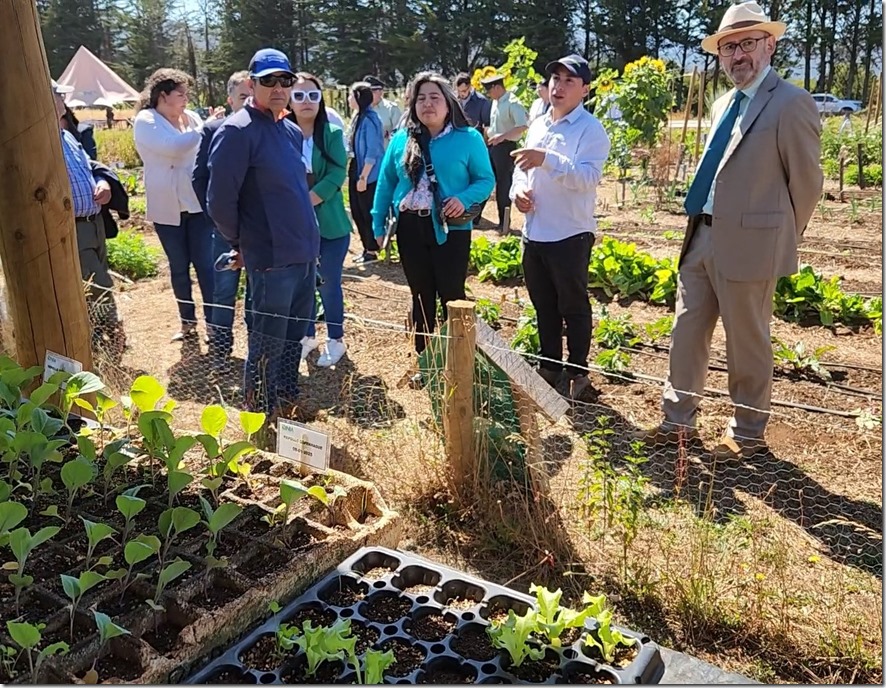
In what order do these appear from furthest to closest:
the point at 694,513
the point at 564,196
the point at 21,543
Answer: the point at 564,196 → the point at 694,513 → the point at 21,543

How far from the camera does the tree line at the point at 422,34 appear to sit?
35.6 meters

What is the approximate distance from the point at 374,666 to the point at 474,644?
10.9 inches

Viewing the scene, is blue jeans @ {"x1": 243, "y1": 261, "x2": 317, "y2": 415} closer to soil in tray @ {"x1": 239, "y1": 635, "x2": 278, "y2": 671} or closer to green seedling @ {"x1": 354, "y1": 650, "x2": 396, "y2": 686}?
soil in tray @ {"x1": 239, "y1": 635, "x2": 278, "y2": 671}

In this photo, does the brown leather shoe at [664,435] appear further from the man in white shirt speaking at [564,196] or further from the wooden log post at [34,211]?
the wooden log post at [34,211]

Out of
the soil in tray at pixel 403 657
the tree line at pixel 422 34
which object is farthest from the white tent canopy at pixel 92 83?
the soil in tray at pixel 403 657

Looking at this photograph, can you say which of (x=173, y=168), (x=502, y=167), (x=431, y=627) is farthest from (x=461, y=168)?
(x=502, y=167)

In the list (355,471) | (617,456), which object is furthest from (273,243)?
(617,456)

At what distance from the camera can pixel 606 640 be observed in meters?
1.55

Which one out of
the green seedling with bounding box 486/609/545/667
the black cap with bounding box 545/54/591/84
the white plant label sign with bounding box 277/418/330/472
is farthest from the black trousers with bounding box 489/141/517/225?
the green seedling with bounding box 486/609/545/667

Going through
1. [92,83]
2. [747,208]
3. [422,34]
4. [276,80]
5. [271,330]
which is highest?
[422,34]

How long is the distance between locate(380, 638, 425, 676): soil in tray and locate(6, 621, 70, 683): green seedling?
0.60 m

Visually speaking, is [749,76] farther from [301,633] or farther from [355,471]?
[301,633]

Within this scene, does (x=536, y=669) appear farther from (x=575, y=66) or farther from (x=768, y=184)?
(x=575, y=66)

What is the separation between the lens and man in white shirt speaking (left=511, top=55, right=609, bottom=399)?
4.10 meters
